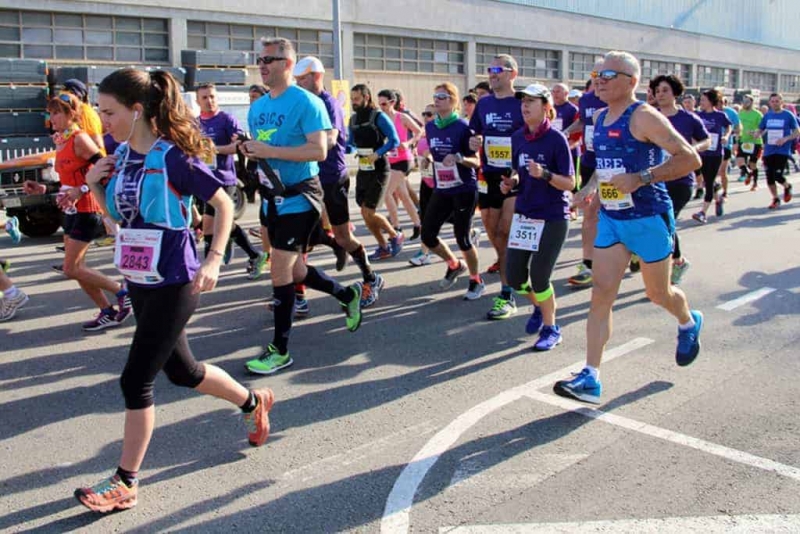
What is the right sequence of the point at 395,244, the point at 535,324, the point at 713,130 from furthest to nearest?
the point at 713,130 → the point at 395,244 → the point at 535,324

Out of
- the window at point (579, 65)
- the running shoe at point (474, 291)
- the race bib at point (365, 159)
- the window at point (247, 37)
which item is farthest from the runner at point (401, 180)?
the window at point (579, 65)

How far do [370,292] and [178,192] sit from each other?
3.80 meters

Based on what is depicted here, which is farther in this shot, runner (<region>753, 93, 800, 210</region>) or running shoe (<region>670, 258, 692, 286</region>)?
runner (<region>753, 93, 800, 210</region>)

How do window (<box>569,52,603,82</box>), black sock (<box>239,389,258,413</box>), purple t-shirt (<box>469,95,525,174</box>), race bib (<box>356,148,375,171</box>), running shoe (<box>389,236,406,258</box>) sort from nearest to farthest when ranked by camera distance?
black sock (<box>239,389,258,413</box>) → purple t-shirt (<box>469,95,525,174</box>) → race bib (<box>356,148,375,171</box>) → running shoe (<box>389,236,406,258</box>) → window (<box>569,52,603,82</box>)

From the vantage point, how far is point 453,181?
711cm

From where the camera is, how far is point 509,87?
6.84 m

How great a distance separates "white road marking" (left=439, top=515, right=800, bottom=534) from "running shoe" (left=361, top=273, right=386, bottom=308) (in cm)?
394

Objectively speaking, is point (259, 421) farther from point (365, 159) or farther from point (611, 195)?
point (365, 159)

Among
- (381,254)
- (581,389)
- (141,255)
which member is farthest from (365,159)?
(141,255)

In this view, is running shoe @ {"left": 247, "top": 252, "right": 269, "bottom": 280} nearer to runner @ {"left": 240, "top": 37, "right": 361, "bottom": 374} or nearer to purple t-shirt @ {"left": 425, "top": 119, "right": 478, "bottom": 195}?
purple t-shirt @ {"left": 425, "top": 119, "right": 478, "bottom": 195}

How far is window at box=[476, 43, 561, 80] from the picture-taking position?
3403 cm

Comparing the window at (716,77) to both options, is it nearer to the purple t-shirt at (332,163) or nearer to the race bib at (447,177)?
the race bib at (447,177)

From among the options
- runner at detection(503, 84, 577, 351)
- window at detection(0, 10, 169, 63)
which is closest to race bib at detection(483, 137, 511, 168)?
runner at detection(503, 84, 577, 351)

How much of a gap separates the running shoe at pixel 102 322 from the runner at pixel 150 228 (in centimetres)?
317
